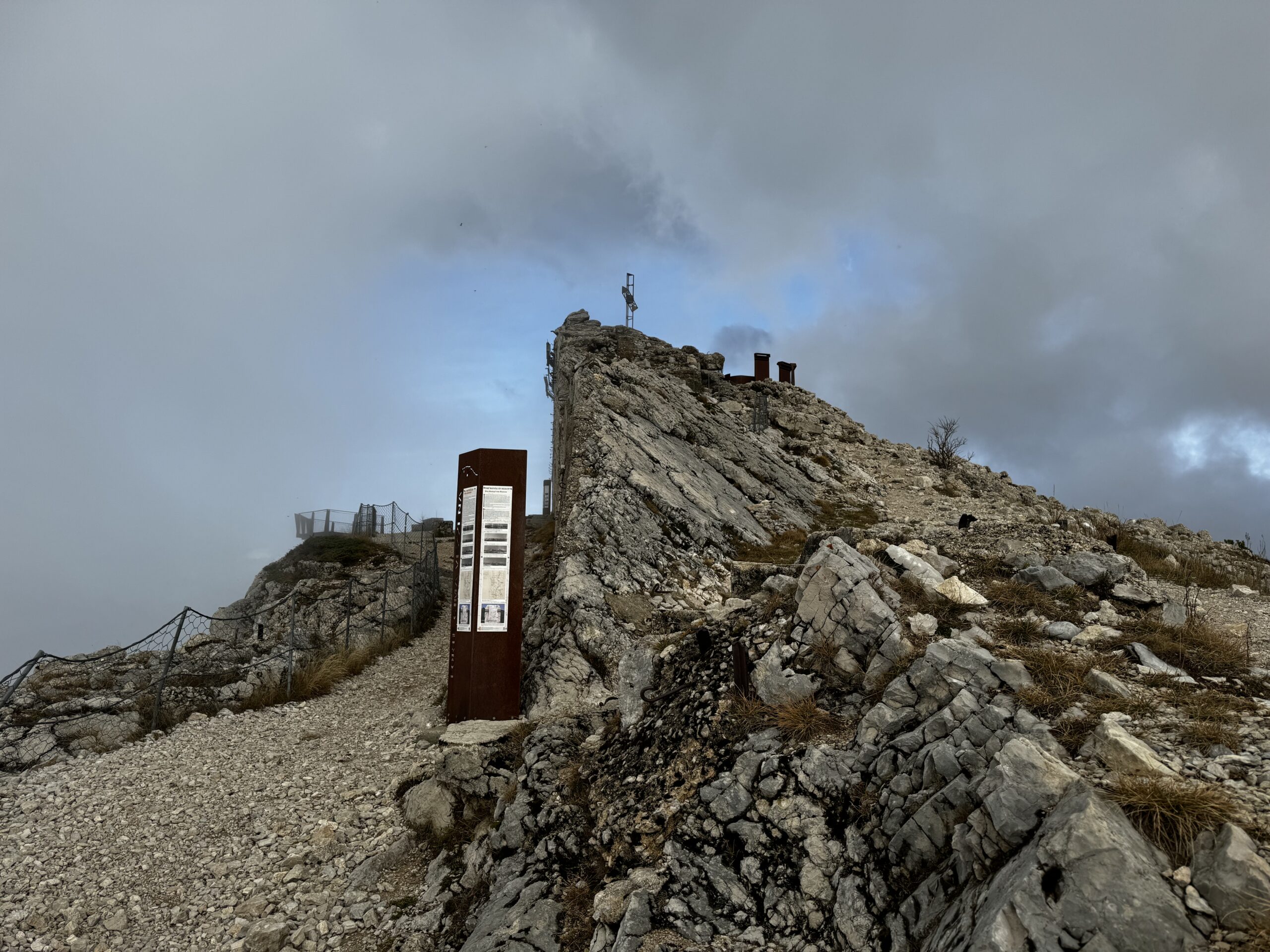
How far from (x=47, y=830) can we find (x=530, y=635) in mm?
8149

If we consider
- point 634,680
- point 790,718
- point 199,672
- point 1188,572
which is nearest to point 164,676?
point 199,672

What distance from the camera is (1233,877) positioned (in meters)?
3.62

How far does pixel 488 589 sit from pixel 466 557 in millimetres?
792

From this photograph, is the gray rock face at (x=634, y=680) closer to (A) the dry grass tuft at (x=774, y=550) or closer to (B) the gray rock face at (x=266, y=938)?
(B) the gray rock face at (x=266, y=938)

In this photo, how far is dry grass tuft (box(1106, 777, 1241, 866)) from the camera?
13.1ft

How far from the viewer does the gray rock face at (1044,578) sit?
28.3 ft

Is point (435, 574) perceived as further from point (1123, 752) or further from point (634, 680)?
point (1123, 752)

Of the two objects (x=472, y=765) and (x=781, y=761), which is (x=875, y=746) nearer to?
(x=781, y=761)

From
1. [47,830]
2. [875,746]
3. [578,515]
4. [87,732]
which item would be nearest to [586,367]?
[578,515]

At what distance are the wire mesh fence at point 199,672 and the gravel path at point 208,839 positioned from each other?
87 centimetres

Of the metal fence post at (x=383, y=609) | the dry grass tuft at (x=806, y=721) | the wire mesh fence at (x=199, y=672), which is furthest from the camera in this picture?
the metal fence post at (x=383, y=609)

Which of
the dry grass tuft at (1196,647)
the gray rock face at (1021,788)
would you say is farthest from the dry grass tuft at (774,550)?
the gray rock face at (1021,788)

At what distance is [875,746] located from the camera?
6129mm

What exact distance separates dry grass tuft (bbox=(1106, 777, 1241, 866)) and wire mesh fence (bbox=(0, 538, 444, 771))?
15.4 meters
